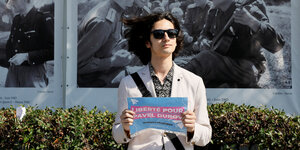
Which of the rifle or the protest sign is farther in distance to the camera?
the rifle

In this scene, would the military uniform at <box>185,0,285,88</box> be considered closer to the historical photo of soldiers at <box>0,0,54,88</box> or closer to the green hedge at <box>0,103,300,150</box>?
the green hedge at <box>0,103,300,150</box>

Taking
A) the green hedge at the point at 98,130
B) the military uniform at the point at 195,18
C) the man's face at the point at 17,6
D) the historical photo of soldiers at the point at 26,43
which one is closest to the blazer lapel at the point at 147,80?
the green hedge at the point at 98,130

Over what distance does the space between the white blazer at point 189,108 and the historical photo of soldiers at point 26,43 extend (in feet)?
10.1

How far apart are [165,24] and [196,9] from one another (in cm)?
276

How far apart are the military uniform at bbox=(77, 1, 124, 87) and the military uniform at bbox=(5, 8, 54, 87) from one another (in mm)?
509

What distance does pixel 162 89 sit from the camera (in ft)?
6.88

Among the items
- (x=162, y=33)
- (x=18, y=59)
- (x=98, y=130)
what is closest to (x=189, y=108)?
(x=162, y=33)

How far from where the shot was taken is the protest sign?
6.22 ft

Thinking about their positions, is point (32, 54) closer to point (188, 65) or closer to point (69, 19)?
point (69, 19)

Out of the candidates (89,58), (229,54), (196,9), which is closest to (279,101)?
(229,54)

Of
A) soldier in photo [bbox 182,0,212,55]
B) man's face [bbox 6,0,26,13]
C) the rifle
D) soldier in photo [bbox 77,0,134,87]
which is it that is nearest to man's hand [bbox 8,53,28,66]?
man's face [bbox 6,0,26,13]

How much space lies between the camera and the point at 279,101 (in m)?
4.71

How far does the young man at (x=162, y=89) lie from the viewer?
77.7 inches

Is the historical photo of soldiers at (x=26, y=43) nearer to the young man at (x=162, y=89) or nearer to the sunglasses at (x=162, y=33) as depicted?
the young man at (x=162, y=89)
